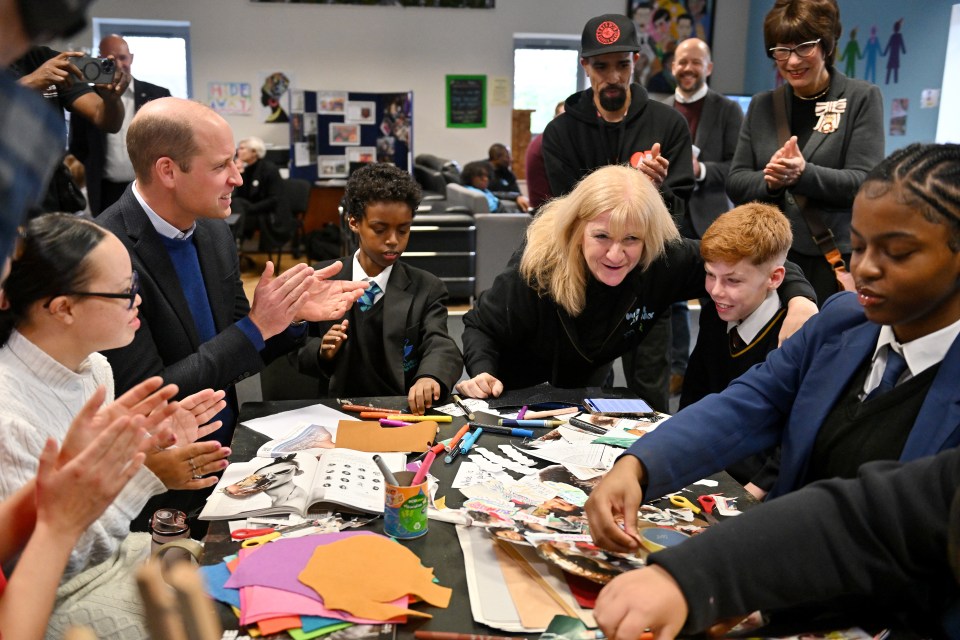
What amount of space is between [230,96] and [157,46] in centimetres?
100

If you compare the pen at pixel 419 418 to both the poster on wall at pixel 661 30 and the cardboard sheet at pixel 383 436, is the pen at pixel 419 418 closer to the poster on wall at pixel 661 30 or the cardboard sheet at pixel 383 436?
the cardboard sheet at pixel 383 436

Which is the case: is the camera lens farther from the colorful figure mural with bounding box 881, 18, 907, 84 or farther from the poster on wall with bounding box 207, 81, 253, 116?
the poster on wall with bounding box 207, 81, 253, 116

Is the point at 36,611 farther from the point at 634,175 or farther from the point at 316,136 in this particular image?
the point at 316,136

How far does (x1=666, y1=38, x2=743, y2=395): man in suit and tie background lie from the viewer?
388 centimetres

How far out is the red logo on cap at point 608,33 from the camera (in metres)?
3.15

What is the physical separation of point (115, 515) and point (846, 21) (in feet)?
26.8

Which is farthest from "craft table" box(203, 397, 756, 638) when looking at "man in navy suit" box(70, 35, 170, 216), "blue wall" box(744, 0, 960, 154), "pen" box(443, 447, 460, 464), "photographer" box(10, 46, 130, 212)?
"blue wall" box(744, 0, 960, 154)

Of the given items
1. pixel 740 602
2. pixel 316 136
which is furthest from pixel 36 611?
pixel 316 136

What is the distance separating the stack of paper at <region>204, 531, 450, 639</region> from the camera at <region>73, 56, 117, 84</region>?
2.39 m

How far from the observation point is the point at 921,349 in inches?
50.1

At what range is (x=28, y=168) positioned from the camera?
60cm

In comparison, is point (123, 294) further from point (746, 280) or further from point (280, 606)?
point (746, 280)

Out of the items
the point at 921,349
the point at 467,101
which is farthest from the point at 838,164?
the point at 467,101

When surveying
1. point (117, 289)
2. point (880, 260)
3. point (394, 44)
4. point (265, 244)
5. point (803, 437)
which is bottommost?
point (265, 244)
